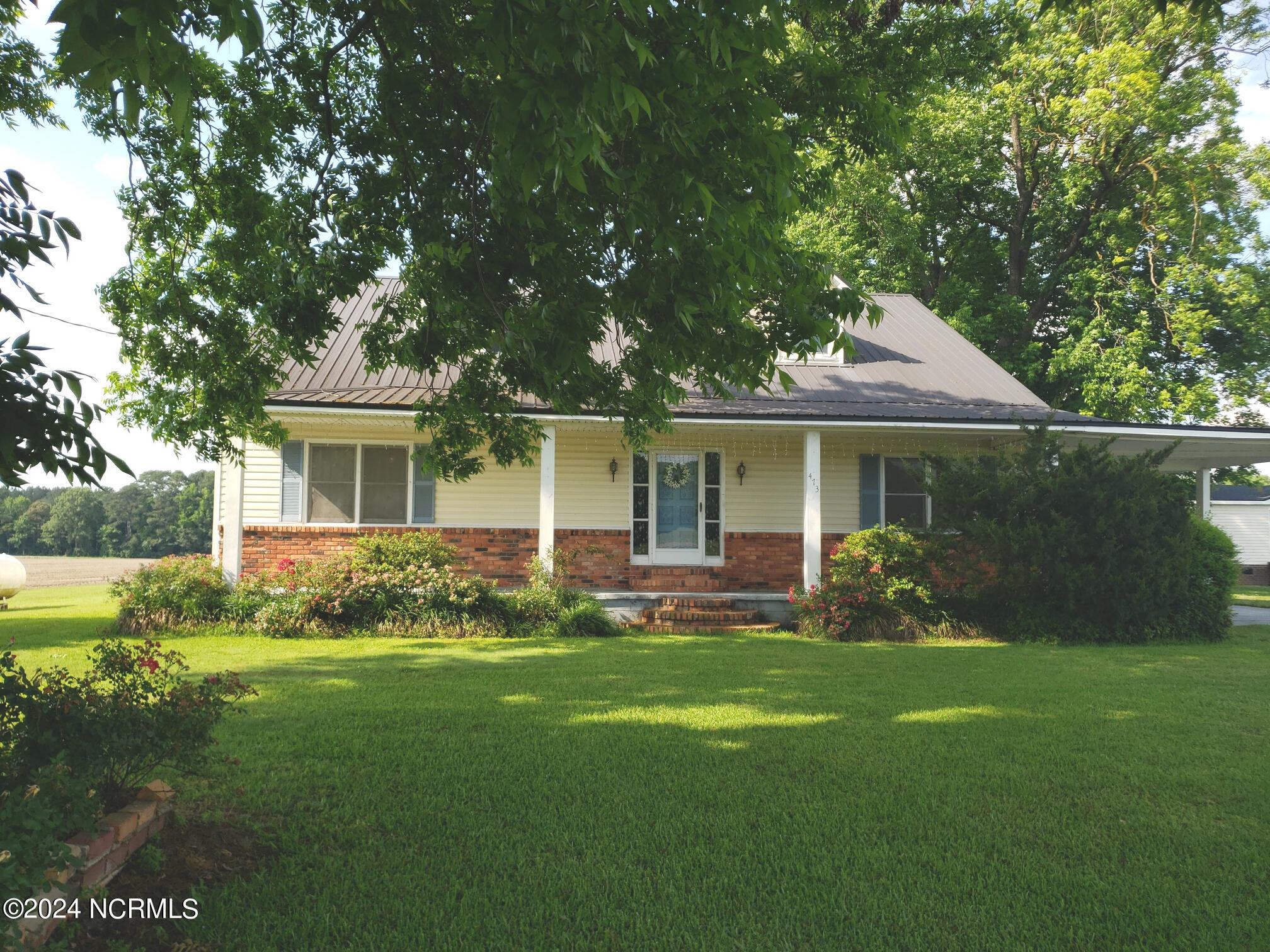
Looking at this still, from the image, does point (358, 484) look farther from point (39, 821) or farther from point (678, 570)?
point (39, 821)

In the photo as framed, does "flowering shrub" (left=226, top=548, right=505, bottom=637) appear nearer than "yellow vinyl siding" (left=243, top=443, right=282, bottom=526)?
Yes

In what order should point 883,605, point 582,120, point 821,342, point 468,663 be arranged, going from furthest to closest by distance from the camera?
point 883,605 < point 468,663 < point 821,342 < point 582,120

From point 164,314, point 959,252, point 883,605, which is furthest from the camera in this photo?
point 959,252

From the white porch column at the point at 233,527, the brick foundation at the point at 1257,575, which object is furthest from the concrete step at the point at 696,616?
the brick foundation at the point at 1257,575

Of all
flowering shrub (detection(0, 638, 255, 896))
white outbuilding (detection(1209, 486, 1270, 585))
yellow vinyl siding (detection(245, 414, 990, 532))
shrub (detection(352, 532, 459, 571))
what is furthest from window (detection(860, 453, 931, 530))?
white outbuilding (detection(1209, 486, 1270, 585))

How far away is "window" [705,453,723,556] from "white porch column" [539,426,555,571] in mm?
3061

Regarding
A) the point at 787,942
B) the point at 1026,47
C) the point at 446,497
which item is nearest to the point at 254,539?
the point at 446,497

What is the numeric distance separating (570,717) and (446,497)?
8551 mm

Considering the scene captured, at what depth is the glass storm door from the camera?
14.5 m

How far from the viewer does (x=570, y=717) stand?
242 inches

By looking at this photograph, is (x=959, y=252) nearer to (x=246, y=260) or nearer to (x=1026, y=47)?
(x=1026, y=47)

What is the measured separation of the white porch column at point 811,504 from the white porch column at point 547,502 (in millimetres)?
4063

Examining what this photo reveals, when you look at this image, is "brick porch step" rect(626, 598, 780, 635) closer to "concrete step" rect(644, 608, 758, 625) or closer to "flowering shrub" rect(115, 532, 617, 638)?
"concrete step" rect(644, 608, 758, 625)

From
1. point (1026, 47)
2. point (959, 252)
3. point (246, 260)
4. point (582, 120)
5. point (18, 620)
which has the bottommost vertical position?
point (18, 620)
